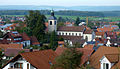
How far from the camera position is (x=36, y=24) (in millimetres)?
73250

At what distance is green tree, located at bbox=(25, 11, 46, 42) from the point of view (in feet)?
234

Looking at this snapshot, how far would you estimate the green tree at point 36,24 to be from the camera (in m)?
71.3

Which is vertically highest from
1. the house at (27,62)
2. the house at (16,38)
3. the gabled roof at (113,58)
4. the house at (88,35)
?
the gabled roof at (113,58)

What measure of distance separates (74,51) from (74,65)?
2.48ft

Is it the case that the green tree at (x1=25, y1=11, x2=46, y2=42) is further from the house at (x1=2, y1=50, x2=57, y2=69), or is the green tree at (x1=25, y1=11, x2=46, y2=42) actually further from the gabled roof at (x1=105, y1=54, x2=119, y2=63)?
the gabled roof at (x1=105, y1=54, x2=119, y2=63)

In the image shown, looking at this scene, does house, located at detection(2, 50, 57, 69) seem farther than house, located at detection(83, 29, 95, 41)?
No

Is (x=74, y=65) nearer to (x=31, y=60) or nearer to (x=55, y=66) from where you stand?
(x=55, y=66)

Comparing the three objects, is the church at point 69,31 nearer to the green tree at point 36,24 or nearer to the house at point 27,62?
the green tree at point 36,24

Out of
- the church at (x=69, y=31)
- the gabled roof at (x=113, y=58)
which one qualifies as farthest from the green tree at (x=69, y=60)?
the church at (x=69, y=31)

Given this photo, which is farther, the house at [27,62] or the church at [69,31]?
the church at [69,31]

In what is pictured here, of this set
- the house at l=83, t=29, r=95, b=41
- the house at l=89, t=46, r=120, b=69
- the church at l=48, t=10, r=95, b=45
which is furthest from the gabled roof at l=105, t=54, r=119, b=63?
the church at l=48, t=10, r=95, b=45

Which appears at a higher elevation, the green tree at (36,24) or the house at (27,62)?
the house at (27,62)

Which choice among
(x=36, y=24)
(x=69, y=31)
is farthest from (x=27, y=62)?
(x=69, y=31)

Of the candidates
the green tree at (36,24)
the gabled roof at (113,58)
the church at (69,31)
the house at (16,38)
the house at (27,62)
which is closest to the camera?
the gabled roof at (113,58)
